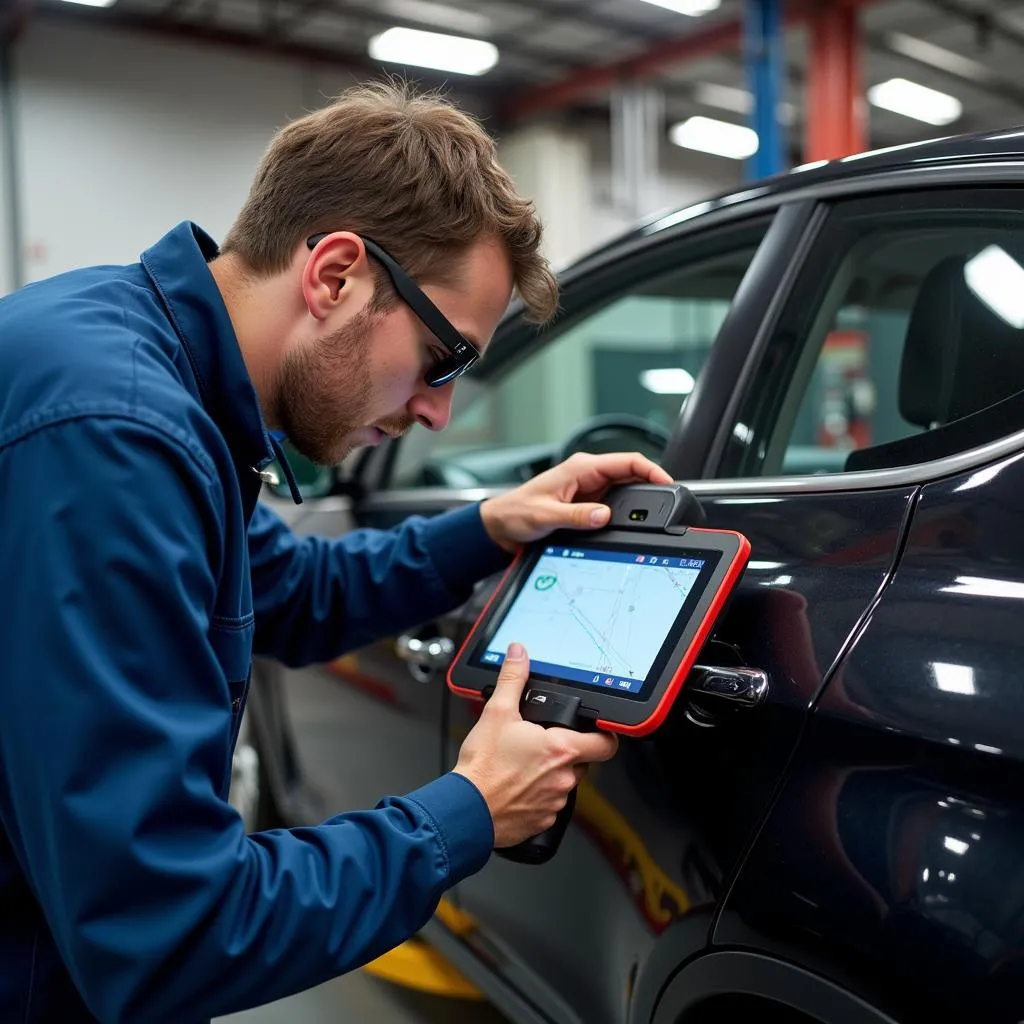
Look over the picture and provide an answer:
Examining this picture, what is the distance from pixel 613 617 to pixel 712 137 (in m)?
11.8

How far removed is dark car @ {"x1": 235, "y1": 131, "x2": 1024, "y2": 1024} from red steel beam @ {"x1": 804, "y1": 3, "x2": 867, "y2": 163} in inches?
277

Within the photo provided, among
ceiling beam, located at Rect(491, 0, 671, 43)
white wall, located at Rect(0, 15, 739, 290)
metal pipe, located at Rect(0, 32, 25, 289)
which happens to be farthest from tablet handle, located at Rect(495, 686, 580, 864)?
ceiling beam, located at Rect(491, 0, 671, 43)

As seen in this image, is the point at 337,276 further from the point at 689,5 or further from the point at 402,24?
the point at 402,24

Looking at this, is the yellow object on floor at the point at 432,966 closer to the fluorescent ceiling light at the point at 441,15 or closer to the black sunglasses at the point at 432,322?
the black sunglasses at the point at 432,322

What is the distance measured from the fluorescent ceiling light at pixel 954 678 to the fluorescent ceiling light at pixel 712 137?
37.4 feet

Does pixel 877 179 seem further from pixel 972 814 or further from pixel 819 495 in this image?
pixel 972 814

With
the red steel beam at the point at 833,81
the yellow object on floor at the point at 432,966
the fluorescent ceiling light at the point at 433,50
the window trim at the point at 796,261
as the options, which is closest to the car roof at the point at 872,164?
the window trim at the point at 796,261

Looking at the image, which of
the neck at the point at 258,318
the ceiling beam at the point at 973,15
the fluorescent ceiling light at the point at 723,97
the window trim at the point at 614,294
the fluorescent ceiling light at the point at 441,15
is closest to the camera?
the neck at the point at 258,318

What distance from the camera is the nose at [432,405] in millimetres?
1193

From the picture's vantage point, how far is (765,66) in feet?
22.2

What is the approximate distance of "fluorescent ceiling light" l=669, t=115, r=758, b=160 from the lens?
37.6 ft

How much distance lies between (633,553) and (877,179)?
0.57 meters

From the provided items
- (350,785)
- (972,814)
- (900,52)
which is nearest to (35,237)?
(350,785)

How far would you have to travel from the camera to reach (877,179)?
1.26 metres
